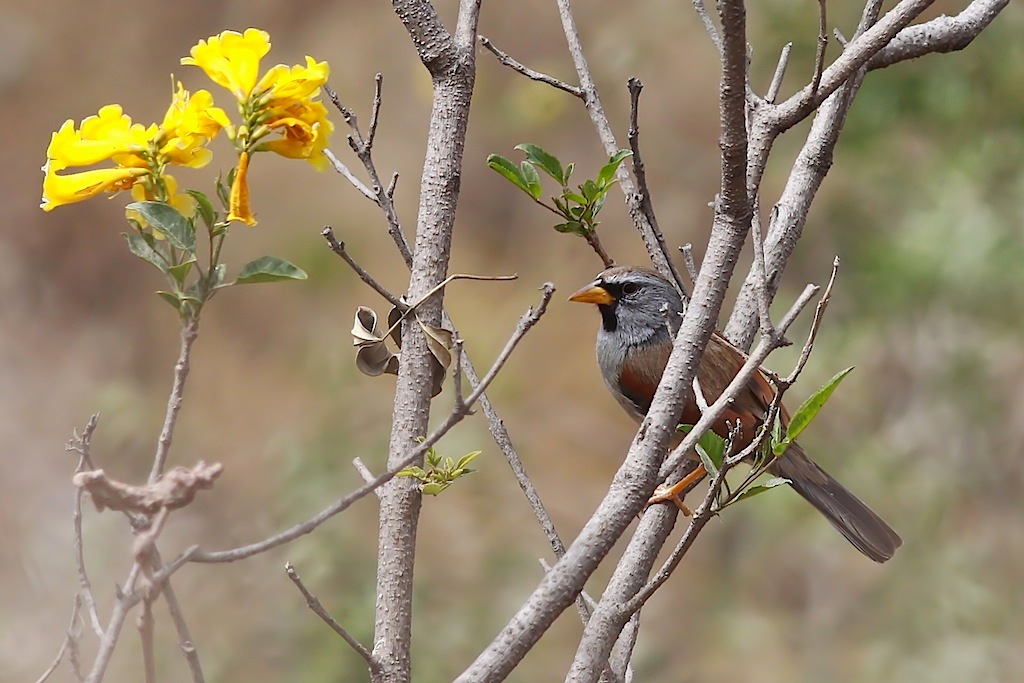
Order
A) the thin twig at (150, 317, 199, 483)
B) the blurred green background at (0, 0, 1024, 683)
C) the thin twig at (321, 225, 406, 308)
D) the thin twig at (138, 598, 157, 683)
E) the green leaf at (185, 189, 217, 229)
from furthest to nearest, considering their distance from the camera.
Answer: the blurred green background at (0, 0, 1024, 683) < the thin twig at (321, 225, 406, 308) < the green leaf at (185, 189, 217, 229) < the thin twig at (150, 317, 199, 483) < the thin twig at (138, 598, 157, 683)

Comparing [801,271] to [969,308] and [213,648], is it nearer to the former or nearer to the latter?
[969,308]

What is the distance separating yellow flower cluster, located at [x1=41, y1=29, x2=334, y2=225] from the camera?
4.27ft

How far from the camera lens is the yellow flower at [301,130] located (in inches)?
53.4

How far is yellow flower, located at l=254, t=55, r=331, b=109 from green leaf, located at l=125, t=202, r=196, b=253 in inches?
7.4

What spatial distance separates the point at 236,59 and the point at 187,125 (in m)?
0.11

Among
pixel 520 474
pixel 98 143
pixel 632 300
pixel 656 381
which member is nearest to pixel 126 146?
pixel 98 143

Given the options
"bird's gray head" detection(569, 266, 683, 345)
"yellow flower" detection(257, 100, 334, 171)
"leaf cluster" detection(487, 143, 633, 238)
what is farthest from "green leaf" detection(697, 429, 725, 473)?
"bird's gray head" detection(569, 266, 683, 345)

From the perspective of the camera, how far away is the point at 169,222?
1264 millimetres

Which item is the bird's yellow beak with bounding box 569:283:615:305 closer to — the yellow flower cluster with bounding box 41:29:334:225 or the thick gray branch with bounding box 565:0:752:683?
the thick gray branch with bounding box 565:0:752:683

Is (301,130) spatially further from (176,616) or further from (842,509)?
(842,509)

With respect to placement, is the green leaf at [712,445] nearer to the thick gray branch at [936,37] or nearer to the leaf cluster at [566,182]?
the leaf cluster at [566,182]

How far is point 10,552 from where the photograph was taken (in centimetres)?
584

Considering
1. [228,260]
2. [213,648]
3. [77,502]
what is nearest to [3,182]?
[228,260]

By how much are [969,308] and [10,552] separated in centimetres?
501
